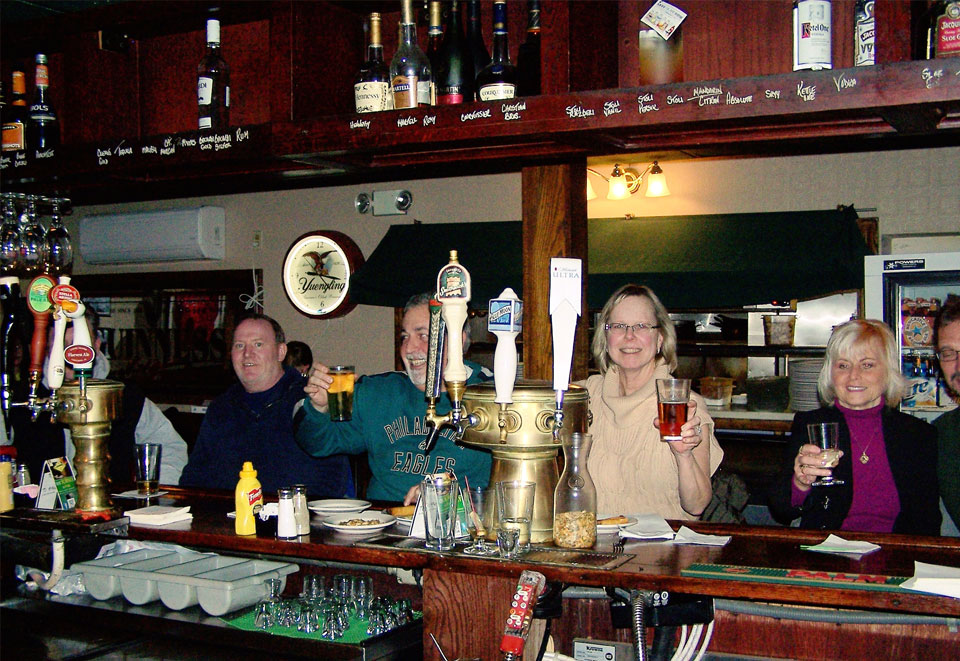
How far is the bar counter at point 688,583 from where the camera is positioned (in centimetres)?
181

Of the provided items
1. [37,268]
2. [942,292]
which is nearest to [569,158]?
[37,268]

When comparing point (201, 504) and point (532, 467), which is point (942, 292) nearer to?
point (532, 467)

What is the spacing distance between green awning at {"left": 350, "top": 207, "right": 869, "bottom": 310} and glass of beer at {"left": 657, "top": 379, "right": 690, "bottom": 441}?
3.42 m

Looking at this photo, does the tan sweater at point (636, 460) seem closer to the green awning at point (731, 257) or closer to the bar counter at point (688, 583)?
the bar counter at point (688, 583)

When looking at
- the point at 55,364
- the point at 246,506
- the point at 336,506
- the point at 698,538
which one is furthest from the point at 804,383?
the point at 55,364

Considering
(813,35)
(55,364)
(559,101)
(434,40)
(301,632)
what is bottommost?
(301,632)

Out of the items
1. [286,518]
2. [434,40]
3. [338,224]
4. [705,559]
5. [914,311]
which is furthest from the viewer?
[338,224]

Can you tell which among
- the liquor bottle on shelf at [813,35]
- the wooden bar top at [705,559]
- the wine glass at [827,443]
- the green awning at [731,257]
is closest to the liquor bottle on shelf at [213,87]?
the wooden bar top at [705,559]

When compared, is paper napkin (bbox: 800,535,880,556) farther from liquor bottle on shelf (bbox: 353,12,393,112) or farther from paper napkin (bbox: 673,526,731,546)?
liquor bottle on shelf (bbox: 353,12,393,112)

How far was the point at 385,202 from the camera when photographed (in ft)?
24.5

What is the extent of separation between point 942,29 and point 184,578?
97.9 inches

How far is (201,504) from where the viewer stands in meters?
2.84

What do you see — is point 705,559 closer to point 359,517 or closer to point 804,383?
point 359,517

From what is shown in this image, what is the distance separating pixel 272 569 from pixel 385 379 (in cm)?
104
